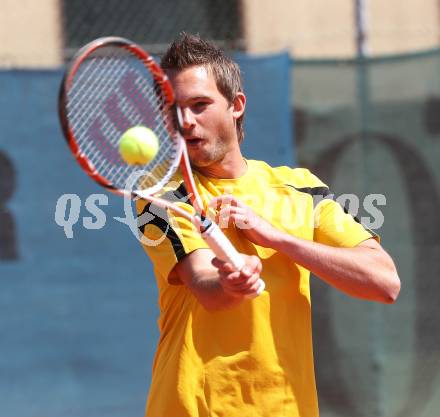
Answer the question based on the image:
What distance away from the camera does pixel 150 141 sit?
9.09 feet

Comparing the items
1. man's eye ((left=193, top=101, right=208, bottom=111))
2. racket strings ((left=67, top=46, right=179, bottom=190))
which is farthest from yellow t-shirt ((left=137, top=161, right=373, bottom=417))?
man's eye ((left=193, top=101, right=208, bottom=111))

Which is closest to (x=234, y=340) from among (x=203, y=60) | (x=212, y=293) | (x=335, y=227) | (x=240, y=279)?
(x=212, y=293)

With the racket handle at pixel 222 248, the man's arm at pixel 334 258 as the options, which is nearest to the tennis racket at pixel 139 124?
the racket handle at pixel 222 248

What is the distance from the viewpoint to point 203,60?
3.02m

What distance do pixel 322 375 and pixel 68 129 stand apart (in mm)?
3507

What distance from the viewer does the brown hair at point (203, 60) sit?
119 inches

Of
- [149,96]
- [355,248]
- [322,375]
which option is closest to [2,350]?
[322,375]

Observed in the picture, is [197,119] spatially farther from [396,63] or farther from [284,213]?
[396,63]

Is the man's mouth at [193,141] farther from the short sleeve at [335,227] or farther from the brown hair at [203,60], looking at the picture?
the short sleeve at [335,227]

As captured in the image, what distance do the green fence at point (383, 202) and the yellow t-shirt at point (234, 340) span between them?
2.82 meters

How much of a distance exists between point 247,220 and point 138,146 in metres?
0.38

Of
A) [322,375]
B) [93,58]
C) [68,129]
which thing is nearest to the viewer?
[68,129]

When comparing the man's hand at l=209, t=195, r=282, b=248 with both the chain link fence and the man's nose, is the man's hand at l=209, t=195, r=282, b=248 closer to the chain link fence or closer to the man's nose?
the man's nose

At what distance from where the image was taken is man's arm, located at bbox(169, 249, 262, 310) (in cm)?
257
